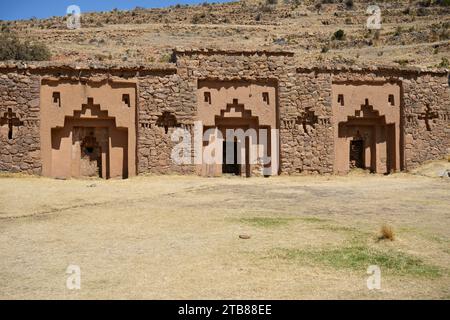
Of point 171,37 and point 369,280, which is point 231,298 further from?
point 171,37

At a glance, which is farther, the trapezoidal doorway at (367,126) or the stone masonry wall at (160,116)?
the trapezoidal doorway at (367,126)

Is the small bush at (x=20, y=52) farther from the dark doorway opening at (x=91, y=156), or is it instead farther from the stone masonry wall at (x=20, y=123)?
the dark doorway opening at (x=91, y=156)

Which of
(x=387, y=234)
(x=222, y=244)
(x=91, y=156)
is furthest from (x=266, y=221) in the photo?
(x=91, y=156)

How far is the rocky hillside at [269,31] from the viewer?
35.8 metres

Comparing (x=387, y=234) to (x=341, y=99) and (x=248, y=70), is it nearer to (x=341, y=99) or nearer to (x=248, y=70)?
(x=248, y=70)

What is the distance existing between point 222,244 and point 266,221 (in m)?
1.80

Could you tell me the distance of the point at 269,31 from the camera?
154 ft

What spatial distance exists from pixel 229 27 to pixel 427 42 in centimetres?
1748

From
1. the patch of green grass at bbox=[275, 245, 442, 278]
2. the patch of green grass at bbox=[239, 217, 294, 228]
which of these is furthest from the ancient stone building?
the patch of green grass at bbox=[275, 245, 442, 278]

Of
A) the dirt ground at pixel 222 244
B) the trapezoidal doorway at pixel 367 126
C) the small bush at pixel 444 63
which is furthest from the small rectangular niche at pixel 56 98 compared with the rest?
the small bush at pixel 444 63

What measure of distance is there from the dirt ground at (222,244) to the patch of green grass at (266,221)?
53mm

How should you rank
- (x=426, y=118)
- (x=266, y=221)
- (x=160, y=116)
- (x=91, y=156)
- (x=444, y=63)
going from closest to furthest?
(x=266, y=221)
(x=160, y=116)
(x=91, y=156)
(x=426, y=118)
(x=444, y=63)

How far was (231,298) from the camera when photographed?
203 inches
